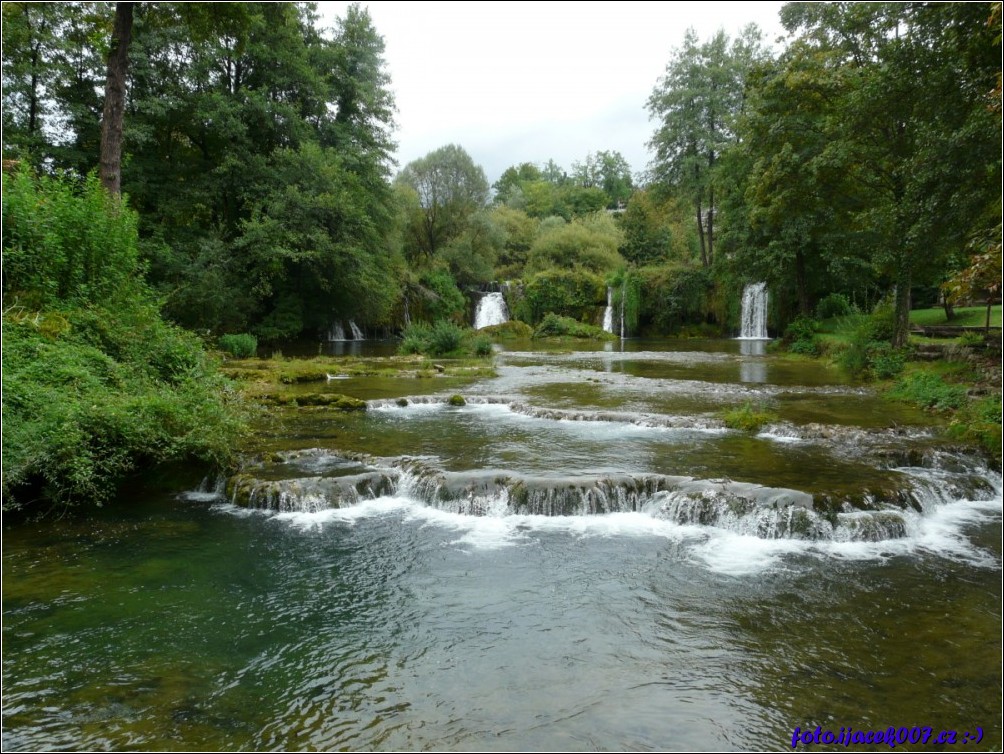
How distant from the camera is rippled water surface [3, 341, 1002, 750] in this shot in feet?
14.0

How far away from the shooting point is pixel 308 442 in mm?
11352

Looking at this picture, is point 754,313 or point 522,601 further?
point 754,313

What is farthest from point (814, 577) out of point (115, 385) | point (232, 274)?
point (232, 274)

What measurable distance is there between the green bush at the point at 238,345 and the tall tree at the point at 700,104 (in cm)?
2558

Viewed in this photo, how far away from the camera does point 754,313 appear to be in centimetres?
3584

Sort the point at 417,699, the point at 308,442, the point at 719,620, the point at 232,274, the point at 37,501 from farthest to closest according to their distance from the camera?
the point at 232,274, the point at 308,442, the point at 37,501, the point at 719,620, the point at 417,699

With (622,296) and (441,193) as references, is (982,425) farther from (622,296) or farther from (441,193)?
(441,193)

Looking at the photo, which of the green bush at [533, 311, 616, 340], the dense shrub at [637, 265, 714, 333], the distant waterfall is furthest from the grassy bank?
the distant waterfall

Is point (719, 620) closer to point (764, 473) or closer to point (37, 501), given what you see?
point (764, 473)

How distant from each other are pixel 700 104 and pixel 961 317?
780 inches

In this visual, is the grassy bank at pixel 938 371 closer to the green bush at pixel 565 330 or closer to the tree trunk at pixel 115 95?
the green bush at pixel 565 330

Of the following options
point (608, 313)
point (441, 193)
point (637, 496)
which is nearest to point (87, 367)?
point (637, 496)

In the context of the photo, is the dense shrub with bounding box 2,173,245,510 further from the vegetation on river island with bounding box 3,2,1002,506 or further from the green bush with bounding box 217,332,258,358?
the green bush with bounding box 217,332,258,358

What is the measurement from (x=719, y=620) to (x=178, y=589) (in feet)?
17.2
